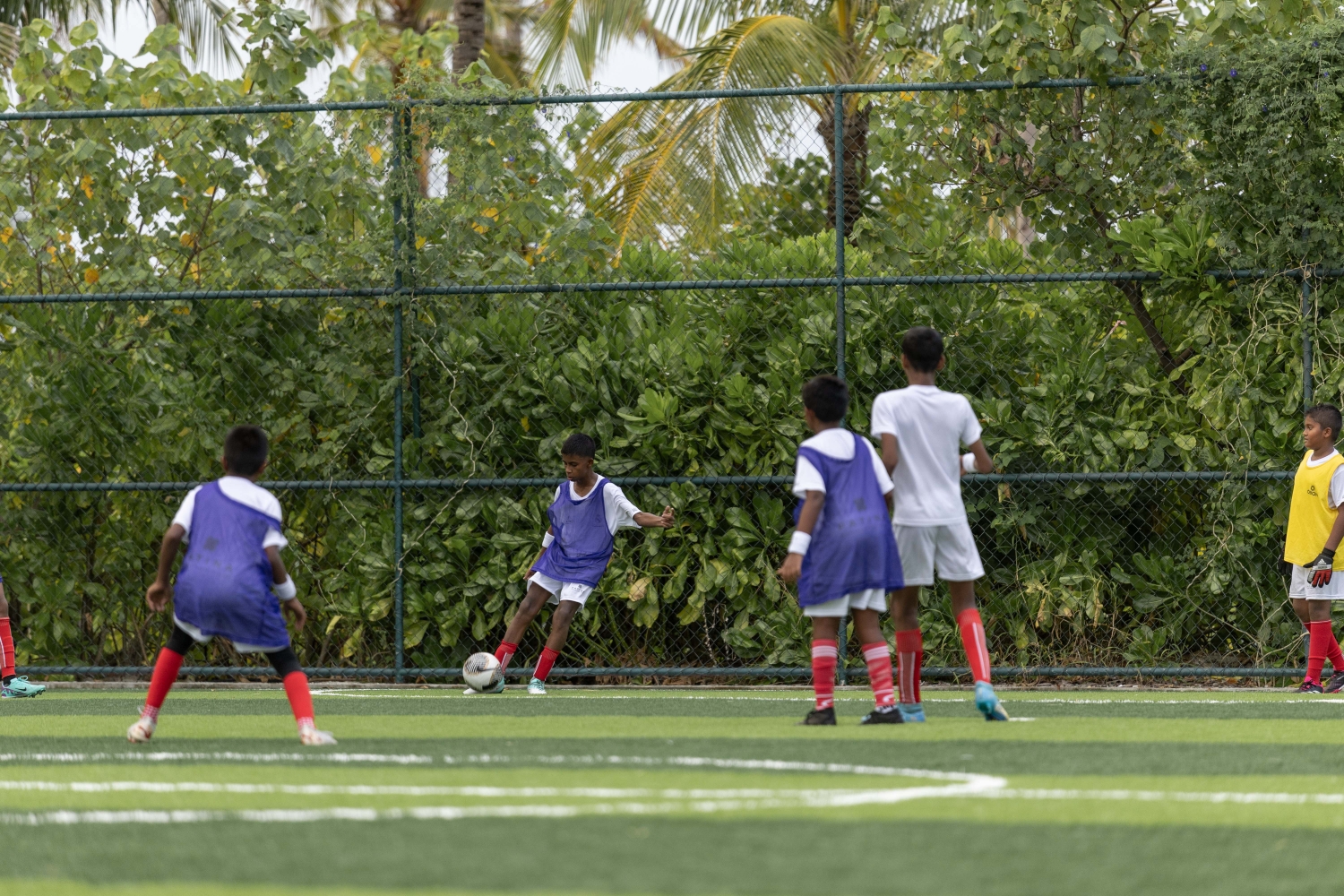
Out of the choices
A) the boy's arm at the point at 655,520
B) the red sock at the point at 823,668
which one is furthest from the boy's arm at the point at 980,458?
the boy's arm at the point at 655,520

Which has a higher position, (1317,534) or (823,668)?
(1317,534)

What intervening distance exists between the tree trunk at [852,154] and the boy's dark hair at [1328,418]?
305cm

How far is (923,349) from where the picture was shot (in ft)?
26.6

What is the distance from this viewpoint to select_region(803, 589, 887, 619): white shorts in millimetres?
7707

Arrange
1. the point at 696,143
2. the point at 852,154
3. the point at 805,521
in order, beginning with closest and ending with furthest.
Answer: the point at 805,521
the point at 852,154
the point at 696,143

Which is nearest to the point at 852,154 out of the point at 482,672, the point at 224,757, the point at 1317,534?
the point at 1317,534

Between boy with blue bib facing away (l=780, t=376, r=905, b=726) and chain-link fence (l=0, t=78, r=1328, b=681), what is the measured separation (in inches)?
121

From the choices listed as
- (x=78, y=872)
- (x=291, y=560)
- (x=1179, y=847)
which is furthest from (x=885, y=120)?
(x=78, y=872)

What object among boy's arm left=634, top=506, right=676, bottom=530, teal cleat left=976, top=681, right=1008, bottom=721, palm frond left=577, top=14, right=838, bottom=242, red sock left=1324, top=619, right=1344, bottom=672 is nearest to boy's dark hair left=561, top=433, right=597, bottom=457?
boy's arm left=634, top=506, right=676, bottom=530

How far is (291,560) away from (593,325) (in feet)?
8.28

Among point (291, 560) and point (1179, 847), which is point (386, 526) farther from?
point (1179, 847)

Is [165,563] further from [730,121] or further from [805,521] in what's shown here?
[730,121]

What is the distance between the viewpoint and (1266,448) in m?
10.8

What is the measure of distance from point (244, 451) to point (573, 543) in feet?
11.6
